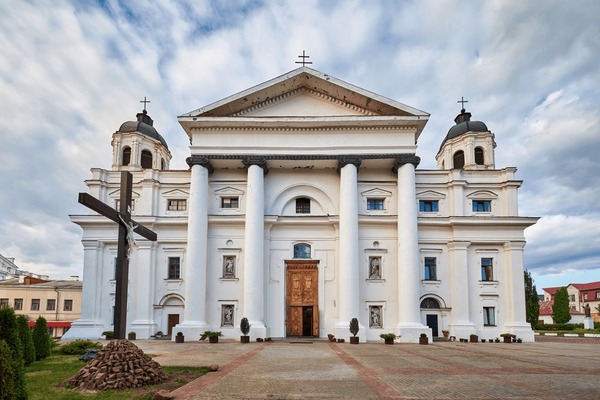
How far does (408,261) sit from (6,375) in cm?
2477

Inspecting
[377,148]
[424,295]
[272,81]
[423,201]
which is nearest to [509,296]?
[424,295]

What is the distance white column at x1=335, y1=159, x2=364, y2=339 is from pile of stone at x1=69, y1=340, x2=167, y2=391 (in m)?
17.8

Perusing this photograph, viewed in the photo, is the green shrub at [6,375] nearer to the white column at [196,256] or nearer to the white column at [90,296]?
the white column at [196,256]

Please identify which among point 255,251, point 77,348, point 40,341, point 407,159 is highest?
point 407,159

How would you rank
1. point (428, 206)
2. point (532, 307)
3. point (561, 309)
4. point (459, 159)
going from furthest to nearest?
1. point (561, 309)
2. point (532, 307)
3. point (459, 159)
4. point (428, 206)

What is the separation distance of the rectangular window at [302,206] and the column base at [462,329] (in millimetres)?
11543

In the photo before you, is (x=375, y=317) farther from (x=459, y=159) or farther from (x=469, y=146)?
(x=469, y=146)

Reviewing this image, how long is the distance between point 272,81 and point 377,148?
7.71 meters

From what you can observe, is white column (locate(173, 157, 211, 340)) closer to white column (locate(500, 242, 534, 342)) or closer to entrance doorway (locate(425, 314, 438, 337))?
entrance doorway (locate(425, 314, 438, 337))

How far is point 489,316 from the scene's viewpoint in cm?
3042

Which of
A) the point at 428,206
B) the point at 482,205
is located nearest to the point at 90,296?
the point at 428,206

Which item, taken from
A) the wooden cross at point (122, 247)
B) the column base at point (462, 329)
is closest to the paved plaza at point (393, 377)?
the wooden cross at point (122, 247)

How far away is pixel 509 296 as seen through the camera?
30.4 metres

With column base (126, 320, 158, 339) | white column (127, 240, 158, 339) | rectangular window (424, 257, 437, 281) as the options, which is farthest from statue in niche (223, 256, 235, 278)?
rectangular window (424, 257, 437, 281)
